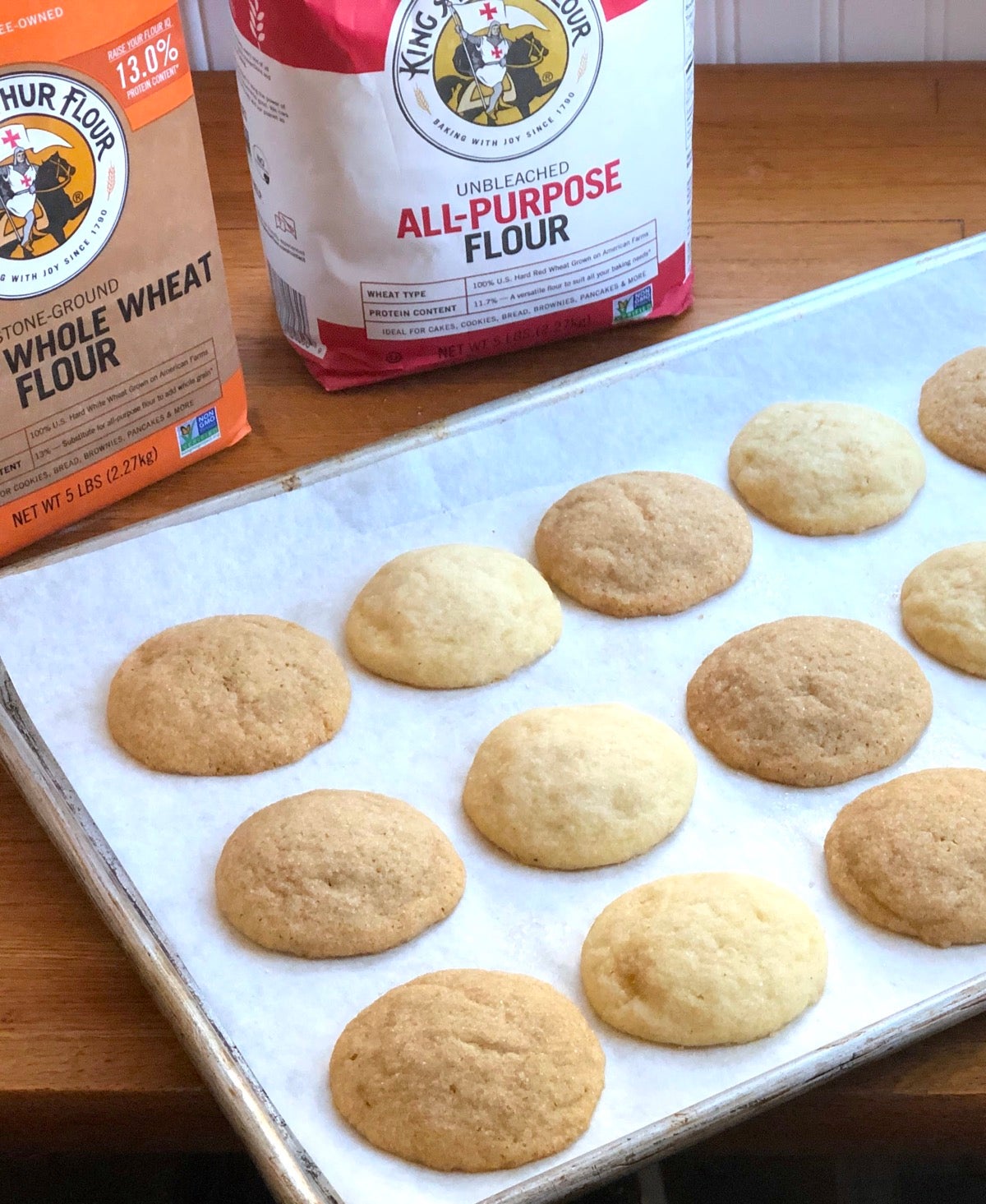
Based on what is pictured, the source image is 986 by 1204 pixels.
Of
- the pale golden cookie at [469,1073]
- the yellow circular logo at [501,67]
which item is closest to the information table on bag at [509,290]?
the yellow circular logo at [501,67]

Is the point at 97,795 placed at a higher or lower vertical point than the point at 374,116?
lower

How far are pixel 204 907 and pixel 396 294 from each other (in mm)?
608

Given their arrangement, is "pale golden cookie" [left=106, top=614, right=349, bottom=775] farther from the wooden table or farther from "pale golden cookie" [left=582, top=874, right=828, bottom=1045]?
"pale golden cookie" [left=582, top=874, right=828, bottom=1045]

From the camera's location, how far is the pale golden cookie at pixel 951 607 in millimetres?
1082

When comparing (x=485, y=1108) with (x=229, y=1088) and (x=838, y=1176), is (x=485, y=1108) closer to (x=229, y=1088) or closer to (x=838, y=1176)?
(x=229, y=1088)

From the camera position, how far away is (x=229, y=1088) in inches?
31.7

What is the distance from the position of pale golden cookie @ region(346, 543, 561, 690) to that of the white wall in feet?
3.03

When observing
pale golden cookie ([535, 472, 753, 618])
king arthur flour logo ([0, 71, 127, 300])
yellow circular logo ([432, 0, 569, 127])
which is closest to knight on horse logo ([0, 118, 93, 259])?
king arthur flour logo ([0, 71, 127, 300])

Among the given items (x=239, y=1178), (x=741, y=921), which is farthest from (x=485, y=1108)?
(x=239, y=1178)

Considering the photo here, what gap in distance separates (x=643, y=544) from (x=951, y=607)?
244 mm

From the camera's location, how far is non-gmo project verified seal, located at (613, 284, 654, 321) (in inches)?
54.0

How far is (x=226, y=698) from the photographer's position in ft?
3.45

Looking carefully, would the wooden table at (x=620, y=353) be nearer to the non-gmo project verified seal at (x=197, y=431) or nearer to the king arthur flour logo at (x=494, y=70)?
the non-gmo project verified seal at (x=197, y=431)

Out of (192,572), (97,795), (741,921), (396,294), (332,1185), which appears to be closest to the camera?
(332,1185)
